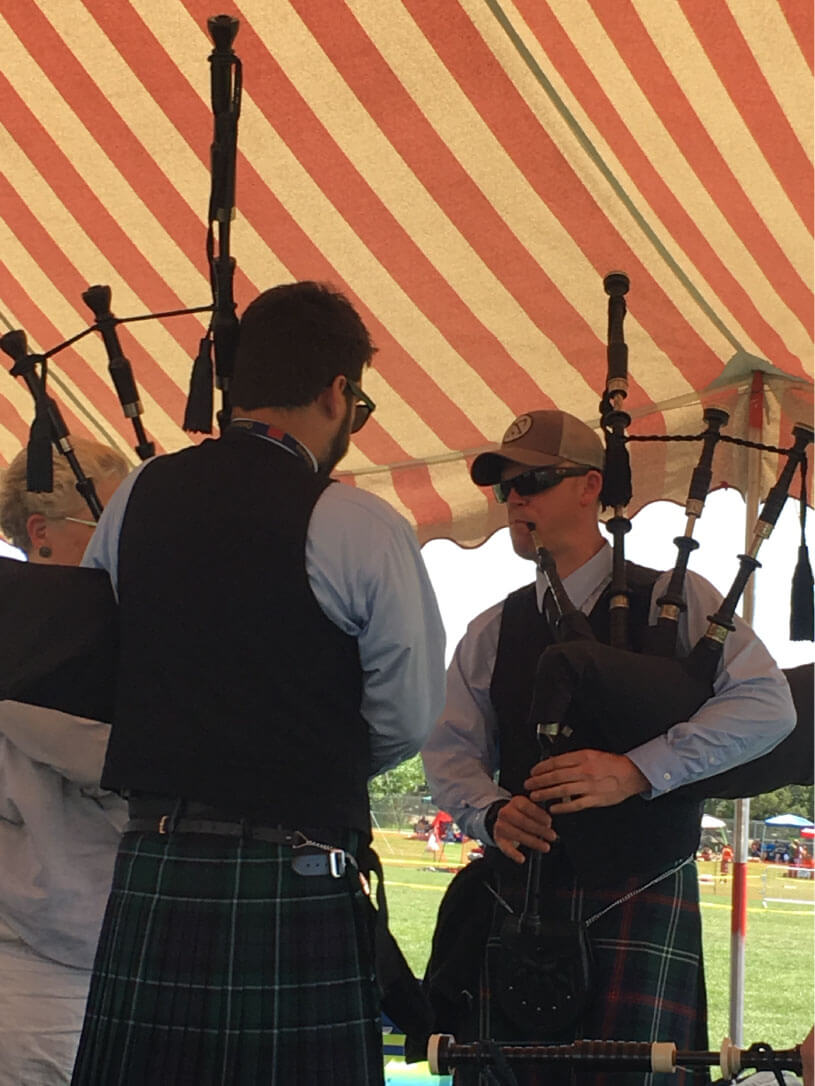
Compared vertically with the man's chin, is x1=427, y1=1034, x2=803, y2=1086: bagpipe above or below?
below

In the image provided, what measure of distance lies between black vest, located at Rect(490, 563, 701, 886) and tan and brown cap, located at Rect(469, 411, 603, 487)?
0.67 feet

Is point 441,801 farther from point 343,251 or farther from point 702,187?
point 343,251

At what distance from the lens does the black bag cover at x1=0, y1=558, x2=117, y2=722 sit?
154cm

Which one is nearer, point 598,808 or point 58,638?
point 58,638

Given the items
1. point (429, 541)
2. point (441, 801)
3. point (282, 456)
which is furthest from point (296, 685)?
point (429, 541)

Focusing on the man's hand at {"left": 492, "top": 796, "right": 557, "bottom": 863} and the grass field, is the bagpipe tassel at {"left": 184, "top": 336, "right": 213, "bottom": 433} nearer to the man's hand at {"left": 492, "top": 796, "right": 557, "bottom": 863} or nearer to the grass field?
the man's hand at {"left": 492, "top": 796, "right": 557, "bottom": 863}

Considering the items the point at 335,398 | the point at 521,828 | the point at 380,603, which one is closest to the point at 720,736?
the point at 521,828

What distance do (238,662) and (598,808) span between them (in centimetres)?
70

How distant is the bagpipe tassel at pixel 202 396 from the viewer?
1.91m

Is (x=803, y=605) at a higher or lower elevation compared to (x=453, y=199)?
lower

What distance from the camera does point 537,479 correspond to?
7.02 ft

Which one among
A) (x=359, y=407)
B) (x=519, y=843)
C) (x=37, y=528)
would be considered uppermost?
(x=359, y=407)

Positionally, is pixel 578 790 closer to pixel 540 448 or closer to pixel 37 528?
pixel 540 448

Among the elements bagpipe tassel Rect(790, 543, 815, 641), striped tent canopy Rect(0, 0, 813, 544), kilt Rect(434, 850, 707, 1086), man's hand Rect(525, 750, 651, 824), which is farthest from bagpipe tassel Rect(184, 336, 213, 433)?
striped tent canopy Rect(0, 0, 813, 544)
